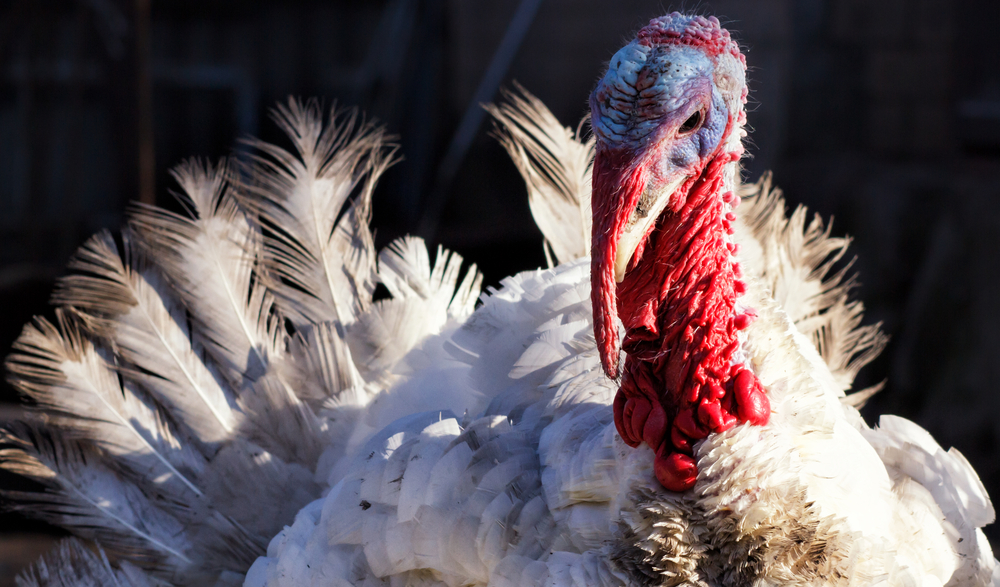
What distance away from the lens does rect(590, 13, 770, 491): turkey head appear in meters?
1.64

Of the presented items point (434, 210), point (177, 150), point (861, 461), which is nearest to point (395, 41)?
point (434, 210)

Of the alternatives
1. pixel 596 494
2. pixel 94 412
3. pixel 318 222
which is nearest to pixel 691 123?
pixel 596 494

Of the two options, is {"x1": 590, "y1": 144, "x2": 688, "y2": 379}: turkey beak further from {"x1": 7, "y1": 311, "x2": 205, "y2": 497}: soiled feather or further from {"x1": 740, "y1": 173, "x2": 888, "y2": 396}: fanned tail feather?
{"x1": 7, "y1": 311, "x2": 205, "y2": 497}: soiled feather

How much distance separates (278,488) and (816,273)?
1.98 meters

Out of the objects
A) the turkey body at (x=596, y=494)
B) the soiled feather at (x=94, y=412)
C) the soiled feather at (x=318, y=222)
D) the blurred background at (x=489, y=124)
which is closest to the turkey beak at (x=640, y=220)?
the turkey body at (x=596, y=494)

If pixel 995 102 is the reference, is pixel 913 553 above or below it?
below

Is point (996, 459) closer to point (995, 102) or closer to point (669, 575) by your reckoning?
point (995, 102)

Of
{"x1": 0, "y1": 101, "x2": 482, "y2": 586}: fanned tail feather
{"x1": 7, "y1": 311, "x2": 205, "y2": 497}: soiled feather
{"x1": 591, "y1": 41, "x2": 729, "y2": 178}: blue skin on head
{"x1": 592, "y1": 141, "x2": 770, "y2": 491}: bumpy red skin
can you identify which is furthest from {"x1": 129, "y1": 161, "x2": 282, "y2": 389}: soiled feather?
{"x1": 591, "y1": 41, "x2": 729, "y2": 178}: blue skin on head

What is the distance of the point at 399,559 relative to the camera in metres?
2.04

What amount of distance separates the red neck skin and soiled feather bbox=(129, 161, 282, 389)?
1580 mm

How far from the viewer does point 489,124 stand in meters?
6.99

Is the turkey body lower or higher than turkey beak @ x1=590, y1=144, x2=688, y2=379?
lower

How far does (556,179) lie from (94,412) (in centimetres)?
167

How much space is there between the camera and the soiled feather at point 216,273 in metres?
3.03
